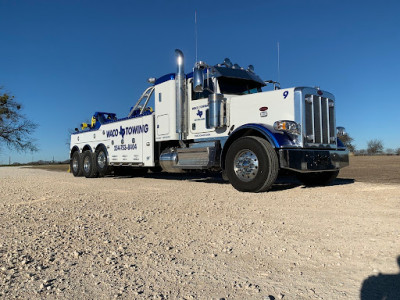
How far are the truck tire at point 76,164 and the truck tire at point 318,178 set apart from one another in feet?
33.8

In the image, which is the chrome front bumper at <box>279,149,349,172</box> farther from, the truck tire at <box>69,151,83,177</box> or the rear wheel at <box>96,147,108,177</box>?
the truck tire at <box>69,151,83,177</box>

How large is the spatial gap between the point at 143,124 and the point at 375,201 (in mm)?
7775

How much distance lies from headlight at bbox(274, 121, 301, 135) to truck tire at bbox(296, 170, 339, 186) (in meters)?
1.98

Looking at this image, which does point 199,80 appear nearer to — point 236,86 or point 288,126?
point 236,86

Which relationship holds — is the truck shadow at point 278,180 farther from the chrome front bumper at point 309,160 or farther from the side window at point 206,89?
the side window at point 206,89

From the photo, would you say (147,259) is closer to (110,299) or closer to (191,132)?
(110,299)

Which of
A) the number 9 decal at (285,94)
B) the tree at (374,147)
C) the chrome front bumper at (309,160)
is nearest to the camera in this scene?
the chrome front bumper at (309,160)

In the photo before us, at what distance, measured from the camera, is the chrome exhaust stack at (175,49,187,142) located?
384 inches

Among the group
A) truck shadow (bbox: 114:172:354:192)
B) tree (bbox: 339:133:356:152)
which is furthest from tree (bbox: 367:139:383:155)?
truck shadow (bbox: 114:172:354:192)

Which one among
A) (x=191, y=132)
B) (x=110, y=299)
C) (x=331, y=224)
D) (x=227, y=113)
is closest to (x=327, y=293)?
(x=110, y=299)

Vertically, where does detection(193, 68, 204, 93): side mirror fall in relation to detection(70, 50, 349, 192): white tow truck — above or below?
above

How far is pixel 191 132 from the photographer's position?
972 centimetres

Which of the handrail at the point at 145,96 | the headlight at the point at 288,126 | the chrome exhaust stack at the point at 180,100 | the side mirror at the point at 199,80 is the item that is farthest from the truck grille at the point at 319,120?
the handrail at the point at 145,96

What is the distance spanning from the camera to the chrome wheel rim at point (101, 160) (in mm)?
14073
